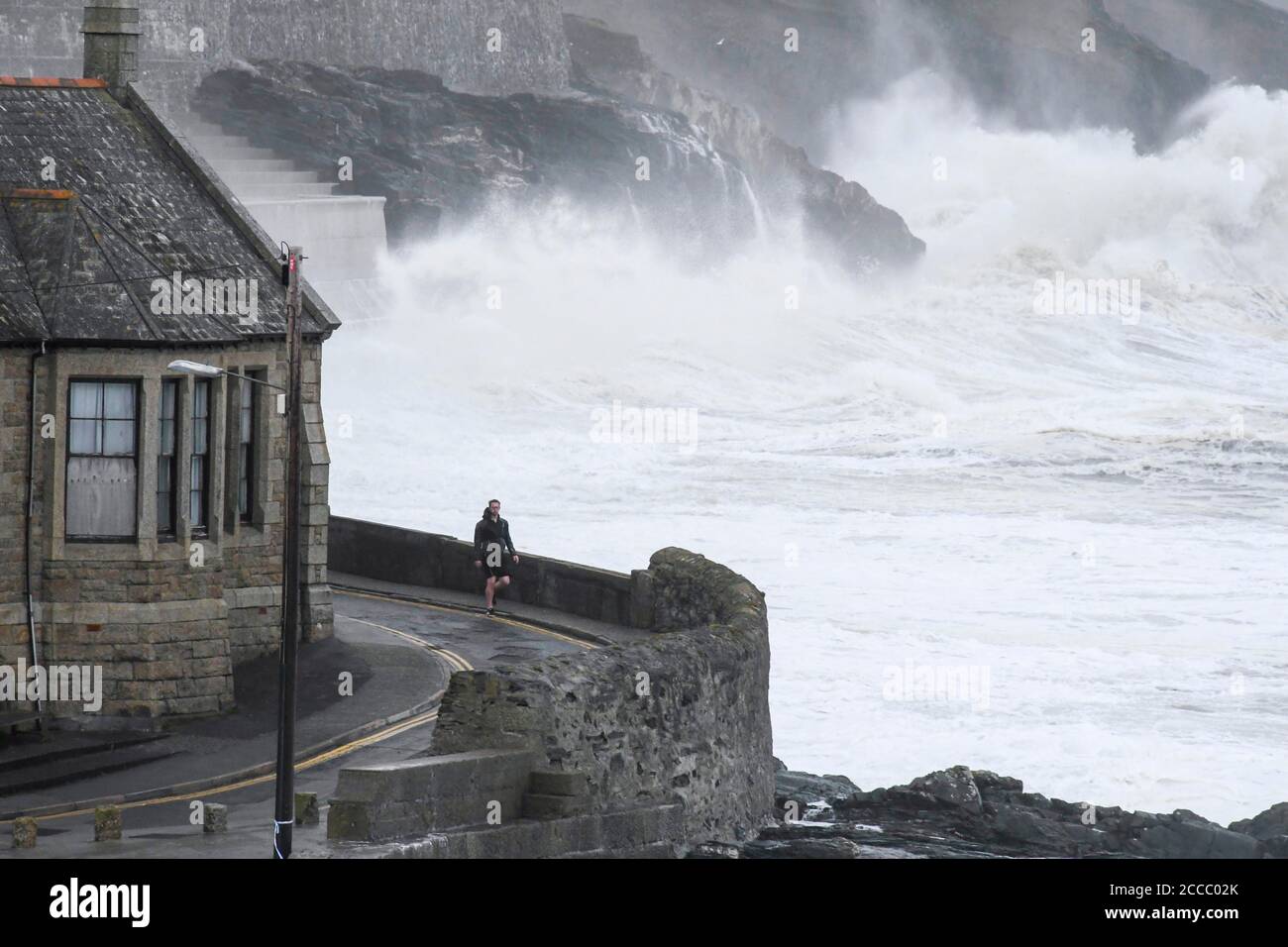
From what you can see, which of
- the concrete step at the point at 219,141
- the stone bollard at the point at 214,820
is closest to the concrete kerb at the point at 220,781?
the stone bollard at the point at 214,820

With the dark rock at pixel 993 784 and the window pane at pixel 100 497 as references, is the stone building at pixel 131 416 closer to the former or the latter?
the window pane at pixel 100 497

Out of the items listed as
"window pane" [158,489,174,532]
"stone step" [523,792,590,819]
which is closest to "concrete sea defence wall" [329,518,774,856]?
"stone step" [523,792,590,819]

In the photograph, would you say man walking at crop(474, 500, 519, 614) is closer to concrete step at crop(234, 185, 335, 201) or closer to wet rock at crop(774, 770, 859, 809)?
wet rock at crop(774, 770, 859, 809)

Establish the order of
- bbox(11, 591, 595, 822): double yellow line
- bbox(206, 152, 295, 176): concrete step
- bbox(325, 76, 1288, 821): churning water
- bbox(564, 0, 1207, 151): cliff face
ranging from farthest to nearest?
1. bbox(564, 0, 1207, 151): cliff face
2. bbox(206, 152, 295, 176): concrete step
3. bbox(325, 76, 1288, 821): churning water
4. bbox(11, 591, 595, 822): double yellow line

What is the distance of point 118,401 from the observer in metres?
26.7

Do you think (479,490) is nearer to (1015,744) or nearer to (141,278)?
(1015,744)

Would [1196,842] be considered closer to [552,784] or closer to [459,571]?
[552,784]

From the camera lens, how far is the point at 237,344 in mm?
27938

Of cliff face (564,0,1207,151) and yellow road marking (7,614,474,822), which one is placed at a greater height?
cliff face (564,0,1207,151)

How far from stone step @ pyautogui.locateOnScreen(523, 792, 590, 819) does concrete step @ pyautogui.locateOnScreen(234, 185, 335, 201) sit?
223 ft

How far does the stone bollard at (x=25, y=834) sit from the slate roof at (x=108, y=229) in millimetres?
7530

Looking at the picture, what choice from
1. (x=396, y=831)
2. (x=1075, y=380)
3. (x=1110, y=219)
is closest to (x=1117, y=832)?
(x=396, y=831)

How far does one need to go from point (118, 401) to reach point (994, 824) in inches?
477

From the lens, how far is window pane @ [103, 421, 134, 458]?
87.6 ft
